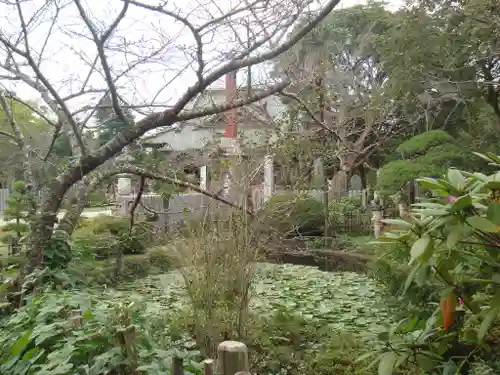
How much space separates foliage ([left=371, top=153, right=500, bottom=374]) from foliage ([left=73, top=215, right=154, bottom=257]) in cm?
420

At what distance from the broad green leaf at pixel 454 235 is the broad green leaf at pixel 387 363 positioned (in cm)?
51

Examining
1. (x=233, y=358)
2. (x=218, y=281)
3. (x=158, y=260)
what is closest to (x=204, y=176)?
(x=158, y=260)

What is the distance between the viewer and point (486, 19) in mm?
6770

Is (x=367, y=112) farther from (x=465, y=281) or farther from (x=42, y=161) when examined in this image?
(x=465, y=281)

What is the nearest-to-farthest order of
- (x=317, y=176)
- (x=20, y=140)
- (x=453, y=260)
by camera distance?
(x=453, y=260), (x=20, y=140), (x=317, y=176)

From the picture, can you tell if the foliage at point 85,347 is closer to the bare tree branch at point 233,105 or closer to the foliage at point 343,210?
the bare tree branch at point 233,105

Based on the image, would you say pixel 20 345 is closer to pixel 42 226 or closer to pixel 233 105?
pixel 42 226

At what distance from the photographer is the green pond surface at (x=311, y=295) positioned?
3.81 meters

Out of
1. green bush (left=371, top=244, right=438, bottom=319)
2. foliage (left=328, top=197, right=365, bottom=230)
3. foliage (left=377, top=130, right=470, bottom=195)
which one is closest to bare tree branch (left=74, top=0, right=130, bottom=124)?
green bush (left=371, top=244, right=438, bottom=319)

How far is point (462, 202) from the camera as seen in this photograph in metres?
1.20

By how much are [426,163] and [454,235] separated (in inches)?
276

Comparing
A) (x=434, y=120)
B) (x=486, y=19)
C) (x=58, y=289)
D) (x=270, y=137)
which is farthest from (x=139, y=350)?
(x=434, y=120)

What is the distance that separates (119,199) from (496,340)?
8.09 m

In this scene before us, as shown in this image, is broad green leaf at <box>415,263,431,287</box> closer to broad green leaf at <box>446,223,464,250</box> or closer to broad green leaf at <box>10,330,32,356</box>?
broad green leaf at <box>446,223,464,250</box>
